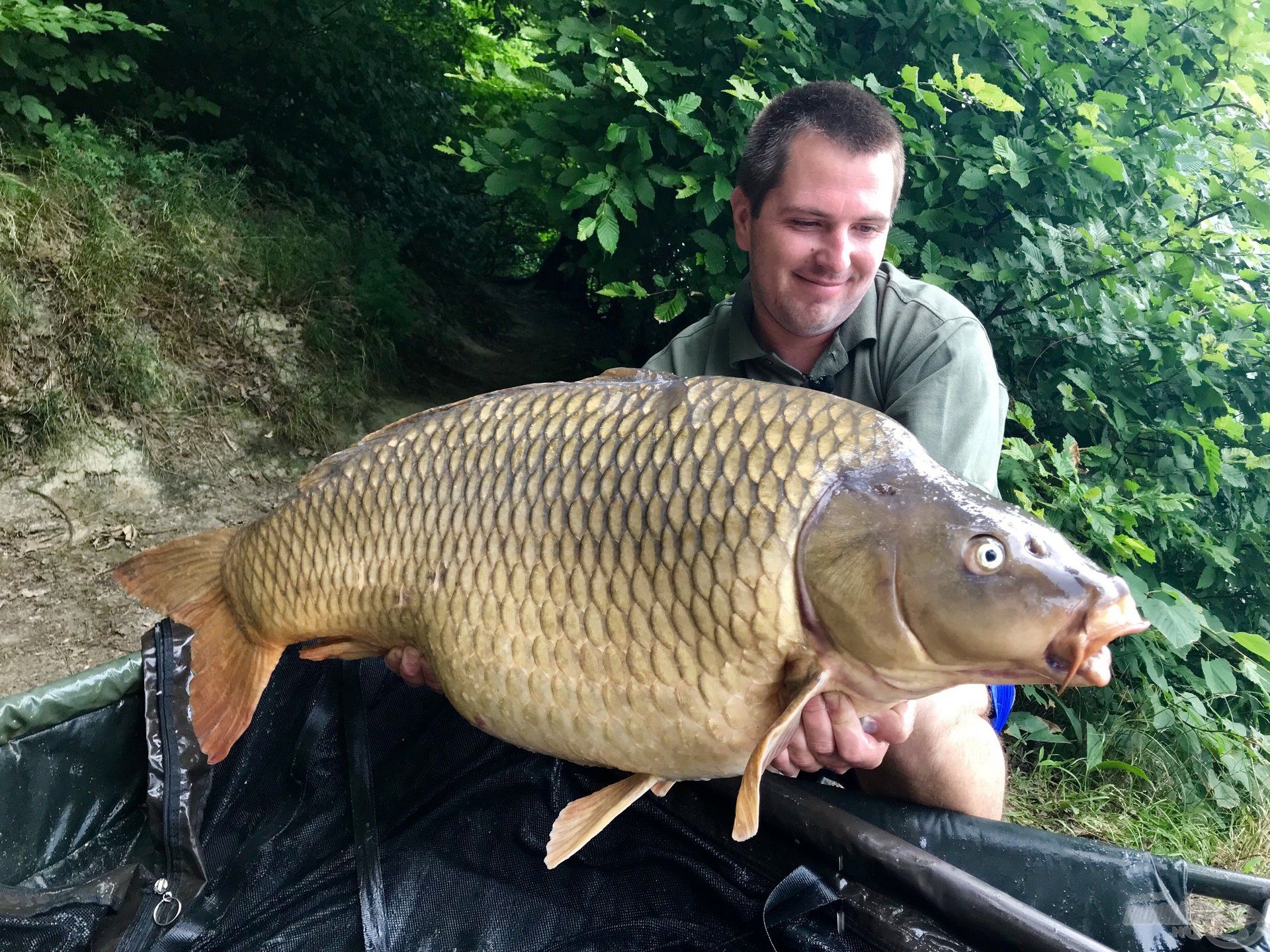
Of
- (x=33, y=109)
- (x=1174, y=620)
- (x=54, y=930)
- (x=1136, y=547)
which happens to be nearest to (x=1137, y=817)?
(x=1174, y=620)

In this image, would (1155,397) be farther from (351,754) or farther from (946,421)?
(351,754)

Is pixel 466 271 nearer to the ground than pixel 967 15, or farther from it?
nearer to the ground

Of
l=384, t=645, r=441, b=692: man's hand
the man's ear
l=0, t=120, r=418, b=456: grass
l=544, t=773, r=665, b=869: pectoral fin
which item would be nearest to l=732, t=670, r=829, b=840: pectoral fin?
l=544, t=773, r=665, b=869: pectoral fin

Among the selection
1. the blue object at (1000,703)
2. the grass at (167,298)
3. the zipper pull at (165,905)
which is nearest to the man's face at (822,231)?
the blue object at (1000,703)

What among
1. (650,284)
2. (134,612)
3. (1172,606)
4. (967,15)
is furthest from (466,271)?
(1172,606)

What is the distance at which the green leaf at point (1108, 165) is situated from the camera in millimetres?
1782

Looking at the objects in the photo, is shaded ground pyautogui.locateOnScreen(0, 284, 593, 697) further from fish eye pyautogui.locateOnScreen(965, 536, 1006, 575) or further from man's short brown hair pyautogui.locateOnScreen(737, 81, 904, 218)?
fish eye pyautogui.locateOnScreen(965, 536, 1006, 575)

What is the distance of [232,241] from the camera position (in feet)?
10.3

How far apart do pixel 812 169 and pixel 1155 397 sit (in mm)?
1114

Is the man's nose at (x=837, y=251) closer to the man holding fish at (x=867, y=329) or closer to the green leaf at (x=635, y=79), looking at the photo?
the man holding fish at (x=867, y=329)

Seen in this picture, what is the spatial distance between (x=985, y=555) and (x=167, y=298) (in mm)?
2812

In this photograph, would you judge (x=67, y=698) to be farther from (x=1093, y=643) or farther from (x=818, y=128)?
(x=818, y=128)

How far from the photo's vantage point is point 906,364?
4.89ft

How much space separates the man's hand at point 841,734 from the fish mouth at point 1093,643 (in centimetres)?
22
